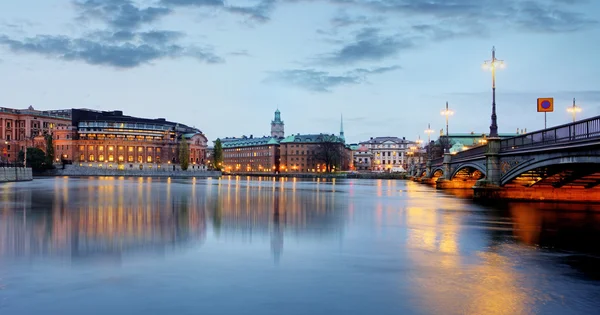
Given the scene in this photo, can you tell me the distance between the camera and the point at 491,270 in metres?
15.4

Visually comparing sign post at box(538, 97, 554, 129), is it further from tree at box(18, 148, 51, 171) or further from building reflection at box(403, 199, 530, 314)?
tree at box(18, 148, 51, 171)

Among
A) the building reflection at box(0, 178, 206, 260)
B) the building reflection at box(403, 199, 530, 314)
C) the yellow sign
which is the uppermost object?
the yellow sign

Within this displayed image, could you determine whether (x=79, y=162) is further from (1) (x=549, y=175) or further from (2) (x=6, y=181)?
(1) (x=549, y=175)

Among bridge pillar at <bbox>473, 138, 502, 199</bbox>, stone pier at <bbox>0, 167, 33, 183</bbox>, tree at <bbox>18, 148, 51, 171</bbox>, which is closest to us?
bridge pillar at <bbox>473, 138, 502, 199</bbox>

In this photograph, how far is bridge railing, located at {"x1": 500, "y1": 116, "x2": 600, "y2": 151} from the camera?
29.8 meters

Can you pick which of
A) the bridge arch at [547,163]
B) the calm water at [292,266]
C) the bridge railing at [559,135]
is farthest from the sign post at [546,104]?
the calm water at [292,266]

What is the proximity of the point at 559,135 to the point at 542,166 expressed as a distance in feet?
11.3

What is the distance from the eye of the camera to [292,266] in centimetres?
1570

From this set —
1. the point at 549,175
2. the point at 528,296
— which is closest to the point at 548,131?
the point at 549,175

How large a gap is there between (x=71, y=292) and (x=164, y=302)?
2395 millimetres

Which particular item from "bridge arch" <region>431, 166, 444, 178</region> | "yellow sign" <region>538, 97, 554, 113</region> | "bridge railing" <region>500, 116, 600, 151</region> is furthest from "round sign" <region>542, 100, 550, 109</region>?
"bridge arch" <region>431, 166, 444, 178</region>

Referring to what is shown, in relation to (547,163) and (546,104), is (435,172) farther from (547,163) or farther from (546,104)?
(547,163)

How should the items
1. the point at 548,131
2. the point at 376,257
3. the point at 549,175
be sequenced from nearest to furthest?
the point at 376,257 → the point at 548,131 → the point at 549,175

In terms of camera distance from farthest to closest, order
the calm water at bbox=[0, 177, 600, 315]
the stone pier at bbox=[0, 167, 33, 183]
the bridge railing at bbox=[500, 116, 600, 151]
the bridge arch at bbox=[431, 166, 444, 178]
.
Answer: the bridge arch at bbox=[431, 166, 444, 178] → the stone pier at bbox=[0, 167, 33, 183] → the bridge railing at bbox=[500, 116, 600, 151] → the calm water at bbox=[0, 177, 600, 315]
